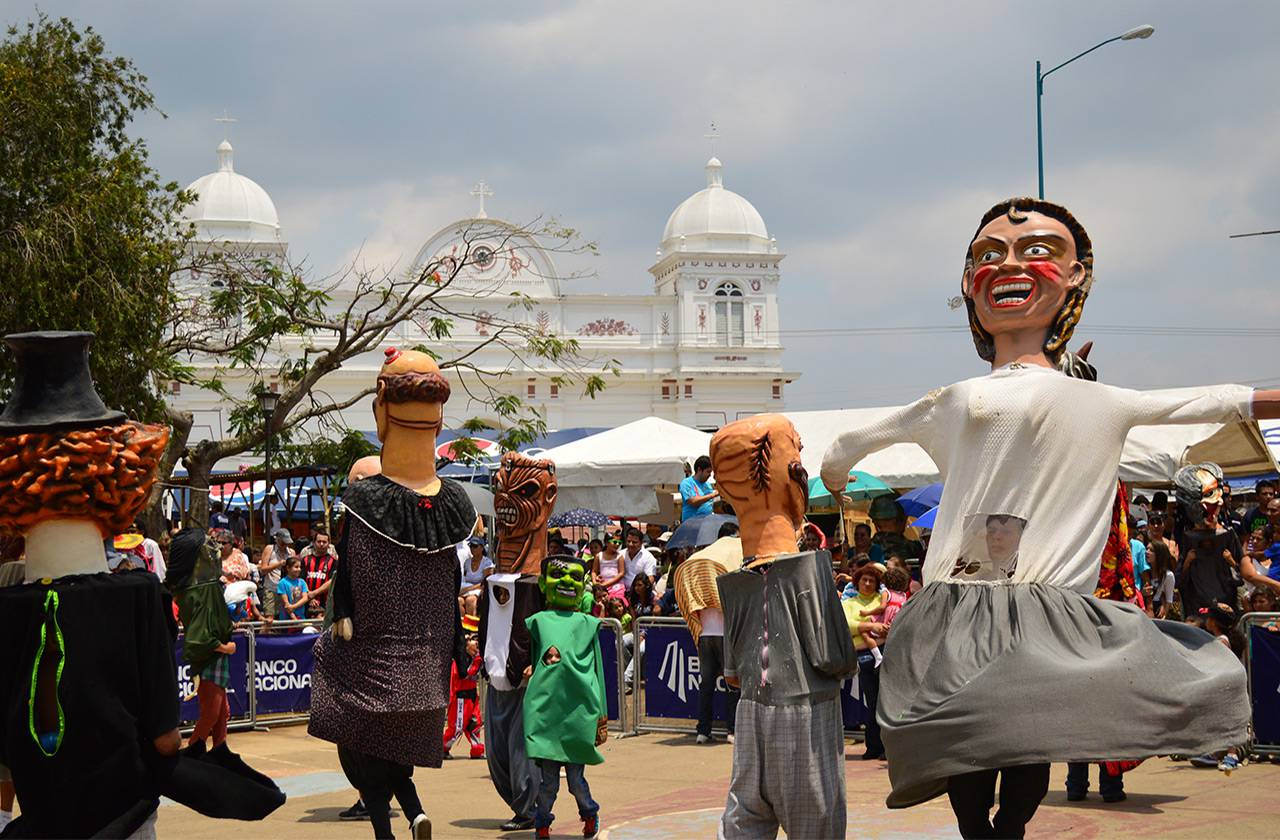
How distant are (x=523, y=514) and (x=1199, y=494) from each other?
193 inches

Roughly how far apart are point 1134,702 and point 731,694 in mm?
6920

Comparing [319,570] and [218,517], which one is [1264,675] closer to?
[319,570]

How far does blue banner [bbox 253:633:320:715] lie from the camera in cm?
1255

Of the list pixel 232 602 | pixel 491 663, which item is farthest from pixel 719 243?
pixel 491 663

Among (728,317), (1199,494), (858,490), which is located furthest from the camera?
(728,317)

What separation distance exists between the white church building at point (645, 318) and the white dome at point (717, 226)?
51 mm

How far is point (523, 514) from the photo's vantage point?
832 centimetres

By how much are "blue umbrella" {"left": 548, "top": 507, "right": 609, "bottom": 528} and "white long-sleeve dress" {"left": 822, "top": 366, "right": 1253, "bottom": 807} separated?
14.6 meters

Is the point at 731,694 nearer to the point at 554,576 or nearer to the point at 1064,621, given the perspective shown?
the point at 554,576

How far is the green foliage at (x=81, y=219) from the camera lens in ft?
55.2

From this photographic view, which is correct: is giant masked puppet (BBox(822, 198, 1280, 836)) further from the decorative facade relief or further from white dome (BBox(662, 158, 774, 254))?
white dome (BBox(662, 158, 774, 254))

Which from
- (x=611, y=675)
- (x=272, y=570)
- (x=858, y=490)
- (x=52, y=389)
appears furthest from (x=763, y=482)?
(x=272, y=570)

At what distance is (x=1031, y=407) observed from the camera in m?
4.68

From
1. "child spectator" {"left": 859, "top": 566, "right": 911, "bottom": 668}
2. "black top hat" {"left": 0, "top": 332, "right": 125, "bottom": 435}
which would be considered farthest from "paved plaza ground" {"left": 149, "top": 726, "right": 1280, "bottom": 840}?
"black top hat" {"left": 0, "top": 332, "right": 125, "bottom": 435}
